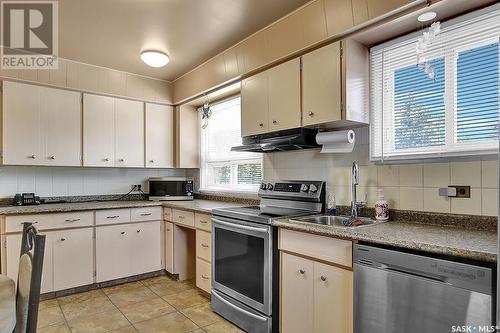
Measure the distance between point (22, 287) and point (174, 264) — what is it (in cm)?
247

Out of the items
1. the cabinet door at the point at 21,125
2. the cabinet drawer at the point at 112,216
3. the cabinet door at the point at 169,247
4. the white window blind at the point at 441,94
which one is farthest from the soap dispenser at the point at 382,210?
the cabinet door at the point at 21,125

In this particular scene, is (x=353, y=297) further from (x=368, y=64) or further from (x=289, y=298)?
(x=368, y=64)

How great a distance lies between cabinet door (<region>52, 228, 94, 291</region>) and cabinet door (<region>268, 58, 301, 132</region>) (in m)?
2.31

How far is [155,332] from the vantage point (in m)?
2.43

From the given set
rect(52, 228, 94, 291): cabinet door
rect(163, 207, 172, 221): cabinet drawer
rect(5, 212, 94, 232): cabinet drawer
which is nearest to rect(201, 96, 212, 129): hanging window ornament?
rect(163, 207, 172, 221): cabinet drawer

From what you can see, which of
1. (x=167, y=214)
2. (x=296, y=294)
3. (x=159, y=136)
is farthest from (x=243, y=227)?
(x=159, y=136)

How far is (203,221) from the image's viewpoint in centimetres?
305

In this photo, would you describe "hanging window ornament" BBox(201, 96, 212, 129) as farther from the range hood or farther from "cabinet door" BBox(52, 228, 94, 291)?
"cabinet door" BBox(52, 228, 94, 291)

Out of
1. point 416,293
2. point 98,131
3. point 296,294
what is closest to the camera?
point 416,293

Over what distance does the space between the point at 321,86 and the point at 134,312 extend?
8.32 feet

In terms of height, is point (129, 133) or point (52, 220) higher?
point (129, 133)

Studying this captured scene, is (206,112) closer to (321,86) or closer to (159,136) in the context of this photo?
(159,136)

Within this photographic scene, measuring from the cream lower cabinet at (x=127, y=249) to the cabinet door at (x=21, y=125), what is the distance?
106 cm

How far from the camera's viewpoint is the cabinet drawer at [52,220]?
2.91 metres
